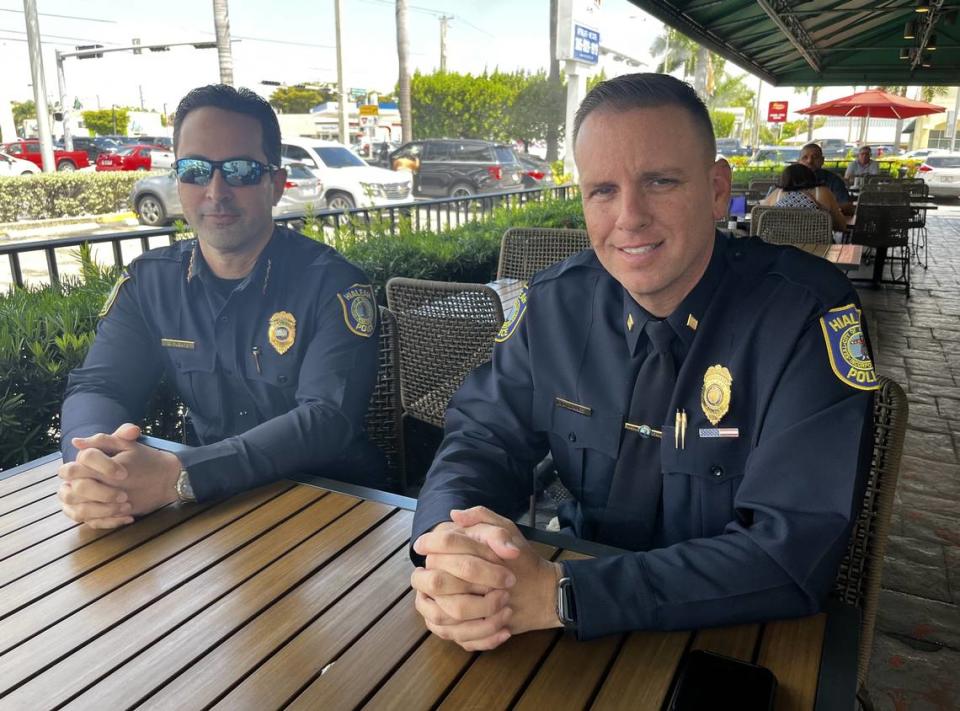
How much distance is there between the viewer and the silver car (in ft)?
43.9

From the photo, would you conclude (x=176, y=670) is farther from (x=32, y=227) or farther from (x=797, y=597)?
(x=32, y=227)

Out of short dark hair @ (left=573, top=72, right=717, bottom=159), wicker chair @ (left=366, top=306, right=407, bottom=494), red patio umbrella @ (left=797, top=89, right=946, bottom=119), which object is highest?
red patio umbrella @ (left=797, top=89, right=946, bottom=119)

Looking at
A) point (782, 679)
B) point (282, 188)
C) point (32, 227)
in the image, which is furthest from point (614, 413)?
point (32, 227)

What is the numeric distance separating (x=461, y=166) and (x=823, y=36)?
936cm

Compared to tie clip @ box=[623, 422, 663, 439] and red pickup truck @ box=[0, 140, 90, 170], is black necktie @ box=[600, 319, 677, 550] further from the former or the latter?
red pickup truck @ box=[0, 140, 90, 170]

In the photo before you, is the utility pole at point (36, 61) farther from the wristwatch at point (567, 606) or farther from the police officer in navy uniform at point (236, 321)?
the wristwatch at point (567, 606)

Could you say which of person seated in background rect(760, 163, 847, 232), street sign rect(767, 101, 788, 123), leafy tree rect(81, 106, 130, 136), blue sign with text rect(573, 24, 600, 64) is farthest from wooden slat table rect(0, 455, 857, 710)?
leafy tree rect(81, 106, 130, 136)

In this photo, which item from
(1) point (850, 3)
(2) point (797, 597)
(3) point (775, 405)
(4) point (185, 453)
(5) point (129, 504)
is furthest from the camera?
(1) point (850, 3)

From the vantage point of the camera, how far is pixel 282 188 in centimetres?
211

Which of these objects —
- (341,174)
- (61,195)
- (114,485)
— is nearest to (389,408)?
(114,485)

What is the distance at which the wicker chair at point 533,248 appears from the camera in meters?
3.82

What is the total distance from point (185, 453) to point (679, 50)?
56203 mm

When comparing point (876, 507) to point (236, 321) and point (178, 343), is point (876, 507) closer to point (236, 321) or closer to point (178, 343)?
point (236, 321)

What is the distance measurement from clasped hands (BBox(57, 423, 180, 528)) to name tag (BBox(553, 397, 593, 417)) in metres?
0.79
